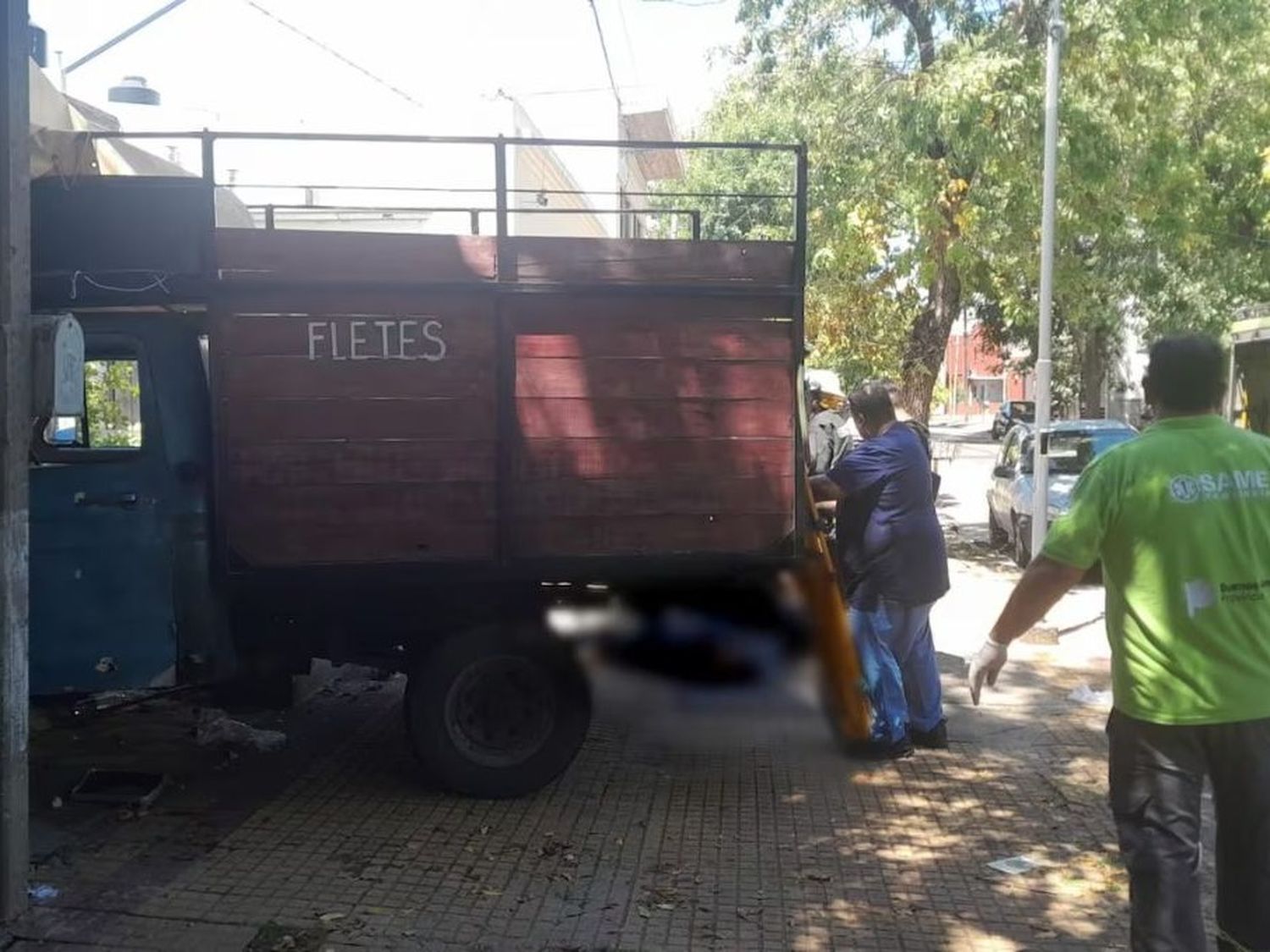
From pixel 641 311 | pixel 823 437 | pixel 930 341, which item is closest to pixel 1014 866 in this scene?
pixel 641 311

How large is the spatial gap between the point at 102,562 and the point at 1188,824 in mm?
4210

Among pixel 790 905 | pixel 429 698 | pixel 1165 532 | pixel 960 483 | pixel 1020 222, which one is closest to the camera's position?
pixel 1165 532

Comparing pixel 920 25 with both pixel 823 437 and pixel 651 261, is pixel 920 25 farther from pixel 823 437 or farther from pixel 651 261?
pixel 651 261

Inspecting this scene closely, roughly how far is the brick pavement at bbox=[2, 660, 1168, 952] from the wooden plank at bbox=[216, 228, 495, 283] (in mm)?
2102

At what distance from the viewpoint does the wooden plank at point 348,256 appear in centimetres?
532

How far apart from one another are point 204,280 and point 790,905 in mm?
3422

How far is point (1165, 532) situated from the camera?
3225 mm

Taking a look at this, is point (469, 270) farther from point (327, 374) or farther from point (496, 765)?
point (496, 765)

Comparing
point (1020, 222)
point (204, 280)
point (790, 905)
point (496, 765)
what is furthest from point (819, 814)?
point (1020, 222)

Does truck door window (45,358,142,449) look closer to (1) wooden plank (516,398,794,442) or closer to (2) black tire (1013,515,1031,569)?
(1) wooden plank (516,398,794,442)

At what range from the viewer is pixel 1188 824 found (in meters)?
3.17

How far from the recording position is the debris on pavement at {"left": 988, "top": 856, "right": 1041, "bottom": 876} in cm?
498

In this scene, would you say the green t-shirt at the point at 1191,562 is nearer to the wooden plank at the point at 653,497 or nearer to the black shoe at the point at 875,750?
the wooden plank at the point at 653,497

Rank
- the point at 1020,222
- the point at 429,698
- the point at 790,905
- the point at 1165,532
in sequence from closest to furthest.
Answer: the point at 1165,532
the point at 790,905
the point at 429,698
the point at 1020,222
